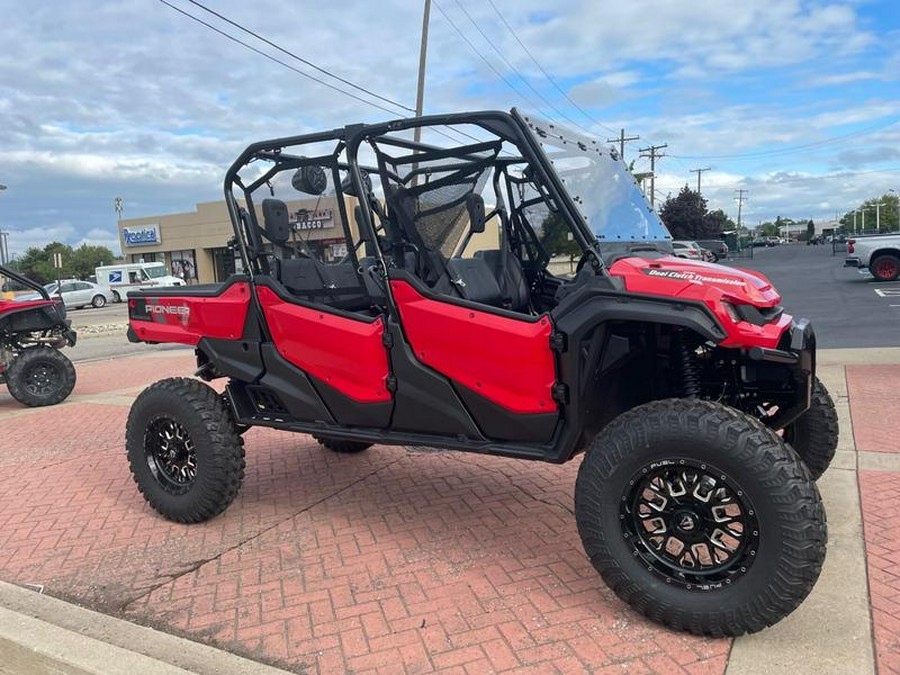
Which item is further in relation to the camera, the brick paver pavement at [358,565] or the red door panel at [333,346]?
the red door panel at [333,346]

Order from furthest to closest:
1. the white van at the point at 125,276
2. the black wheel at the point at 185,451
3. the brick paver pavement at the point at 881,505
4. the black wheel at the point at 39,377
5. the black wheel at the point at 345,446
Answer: the white van at the point at 125,276 → the black wheel at the point at 39,377 → the black wheel at the point at 345,446 → the black wheel at the point at 185,451 → the brick paver pavement at the point at 881,505

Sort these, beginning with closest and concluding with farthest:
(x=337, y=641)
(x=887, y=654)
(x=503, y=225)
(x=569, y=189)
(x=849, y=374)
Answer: (x=887, y=654), (x=337, y=641), (x=569, y=189), (x=503, y=225), (x=849, y=374)

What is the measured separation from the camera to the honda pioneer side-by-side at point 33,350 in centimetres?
842

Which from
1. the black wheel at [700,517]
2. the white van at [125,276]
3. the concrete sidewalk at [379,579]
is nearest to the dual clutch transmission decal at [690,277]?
the black wheel at [700,517]

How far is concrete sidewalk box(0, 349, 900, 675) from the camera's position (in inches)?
112

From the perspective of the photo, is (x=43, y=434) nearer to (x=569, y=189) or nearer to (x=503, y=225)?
(x=503, y=225)

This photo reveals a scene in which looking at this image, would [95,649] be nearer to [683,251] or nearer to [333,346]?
[333,346]

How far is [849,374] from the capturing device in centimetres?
790

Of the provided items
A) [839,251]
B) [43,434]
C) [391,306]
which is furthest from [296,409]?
[839,251]

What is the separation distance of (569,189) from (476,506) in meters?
2.12

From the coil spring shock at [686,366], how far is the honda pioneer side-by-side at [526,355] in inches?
0.6

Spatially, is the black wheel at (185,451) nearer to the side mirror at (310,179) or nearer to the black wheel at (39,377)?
the side mirror at (310,179)

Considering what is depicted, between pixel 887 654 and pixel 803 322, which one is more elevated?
pixel 803 322

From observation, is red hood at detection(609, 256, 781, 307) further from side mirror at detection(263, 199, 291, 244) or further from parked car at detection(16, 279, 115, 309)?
parked car at detection(16, 279, 115, 309)
